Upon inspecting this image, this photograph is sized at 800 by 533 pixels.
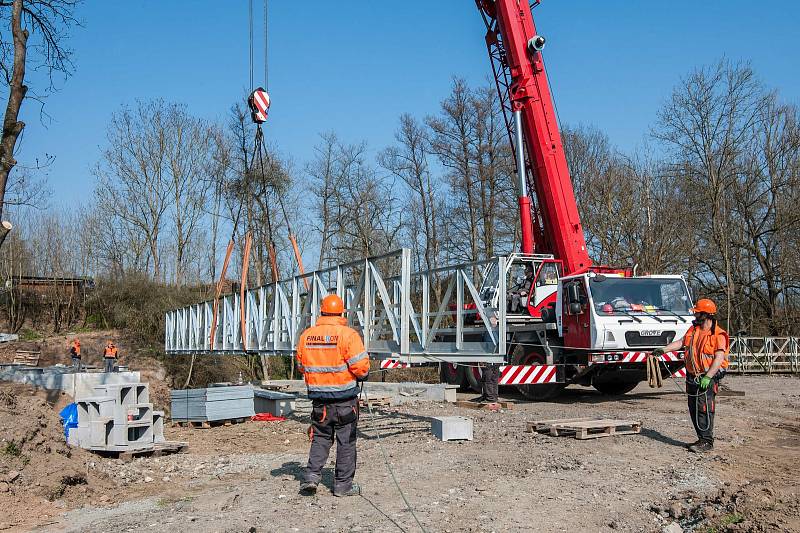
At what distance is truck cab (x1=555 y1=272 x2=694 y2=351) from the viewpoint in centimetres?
1223

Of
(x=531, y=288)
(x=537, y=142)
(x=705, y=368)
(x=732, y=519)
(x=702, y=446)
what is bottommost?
(x=732, y=519)

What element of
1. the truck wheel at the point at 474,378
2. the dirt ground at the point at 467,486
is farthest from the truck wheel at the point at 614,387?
the dirt ground at the point at 467,486

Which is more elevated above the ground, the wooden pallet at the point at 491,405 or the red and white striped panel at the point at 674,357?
the red and white striped panel at the point at 674,357

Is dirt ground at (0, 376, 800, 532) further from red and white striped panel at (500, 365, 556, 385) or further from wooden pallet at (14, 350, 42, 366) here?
wooden pallet at (14, 350, 42, 366)

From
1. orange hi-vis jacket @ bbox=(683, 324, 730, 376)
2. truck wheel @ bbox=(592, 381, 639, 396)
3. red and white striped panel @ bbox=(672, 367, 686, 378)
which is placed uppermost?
orange hi-vis jacket @ bbox=(683, 324, 730, 376)

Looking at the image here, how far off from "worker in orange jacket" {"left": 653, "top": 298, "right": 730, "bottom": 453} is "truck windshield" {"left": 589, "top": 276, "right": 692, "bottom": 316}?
404 centimetres

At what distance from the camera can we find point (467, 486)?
6.26 metres

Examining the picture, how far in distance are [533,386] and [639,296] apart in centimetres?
287

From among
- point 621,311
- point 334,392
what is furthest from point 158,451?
point 621,311

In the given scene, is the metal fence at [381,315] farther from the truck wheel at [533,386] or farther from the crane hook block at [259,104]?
the crane hook block at [259,104]

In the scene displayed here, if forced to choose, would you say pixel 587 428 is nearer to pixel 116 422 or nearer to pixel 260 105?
pixel 116 422

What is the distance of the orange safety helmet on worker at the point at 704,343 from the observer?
316 inches

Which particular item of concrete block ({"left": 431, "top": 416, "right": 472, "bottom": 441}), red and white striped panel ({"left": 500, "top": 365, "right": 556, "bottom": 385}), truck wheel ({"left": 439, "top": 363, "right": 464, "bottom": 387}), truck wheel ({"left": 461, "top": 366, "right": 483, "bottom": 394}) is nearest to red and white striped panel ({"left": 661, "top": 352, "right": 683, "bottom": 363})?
red and white striped panel ({"left": 500, "top": 365, "right": 556, "bottom": 385})

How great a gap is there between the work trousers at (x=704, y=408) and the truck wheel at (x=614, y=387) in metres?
6.15
